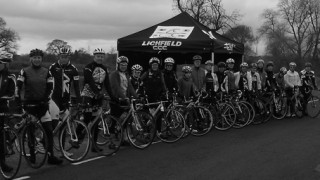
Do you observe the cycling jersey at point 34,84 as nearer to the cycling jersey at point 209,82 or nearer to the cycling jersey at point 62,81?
the cycling jersey at point 62,81

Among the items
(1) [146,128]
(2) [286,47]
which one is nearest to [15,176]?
(1) [146,128]

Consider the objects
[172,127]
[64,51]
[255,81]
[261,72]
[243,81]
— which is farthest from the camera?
[261,72]

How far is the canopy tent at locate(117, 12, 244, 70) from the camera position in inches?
532

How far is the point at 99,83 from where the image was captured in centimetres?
802

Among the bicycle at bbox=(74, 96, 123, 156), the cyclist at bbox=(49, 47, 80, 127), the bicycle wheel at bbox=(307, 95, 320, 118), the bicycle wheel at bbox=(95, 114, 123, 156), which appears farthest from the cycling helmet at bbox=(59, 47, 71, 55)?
the bicycle wheel at bbox=(307, 95, 320, 118)

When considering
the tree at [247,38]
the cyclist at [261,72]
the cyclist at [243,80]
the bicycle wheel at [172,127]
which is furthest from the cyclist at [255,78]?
the tree at [247,38]

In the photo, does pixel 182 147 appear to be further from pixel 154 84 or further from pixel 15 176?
pixel 15 176

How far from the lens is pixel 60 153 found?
7906 mm

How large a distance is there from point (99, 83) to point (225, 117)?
172 inches

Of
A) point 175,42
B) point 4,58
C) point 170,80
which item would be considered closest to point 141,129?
point 170,80

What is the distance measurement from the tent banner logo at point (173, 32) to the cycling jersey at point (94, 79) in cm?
617

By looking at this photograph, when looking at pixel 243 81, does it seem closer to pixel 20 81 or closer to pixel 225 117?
pixel 225 117

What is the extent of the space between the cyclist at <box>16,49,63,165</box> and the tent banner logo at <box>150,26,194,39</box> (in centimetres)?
758

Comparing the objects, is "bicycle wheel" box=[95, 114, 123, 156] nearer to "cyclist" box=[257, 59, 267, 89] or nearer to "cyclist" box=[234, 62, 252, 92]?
"cyclist" box=[234, 62, 252, 92]
